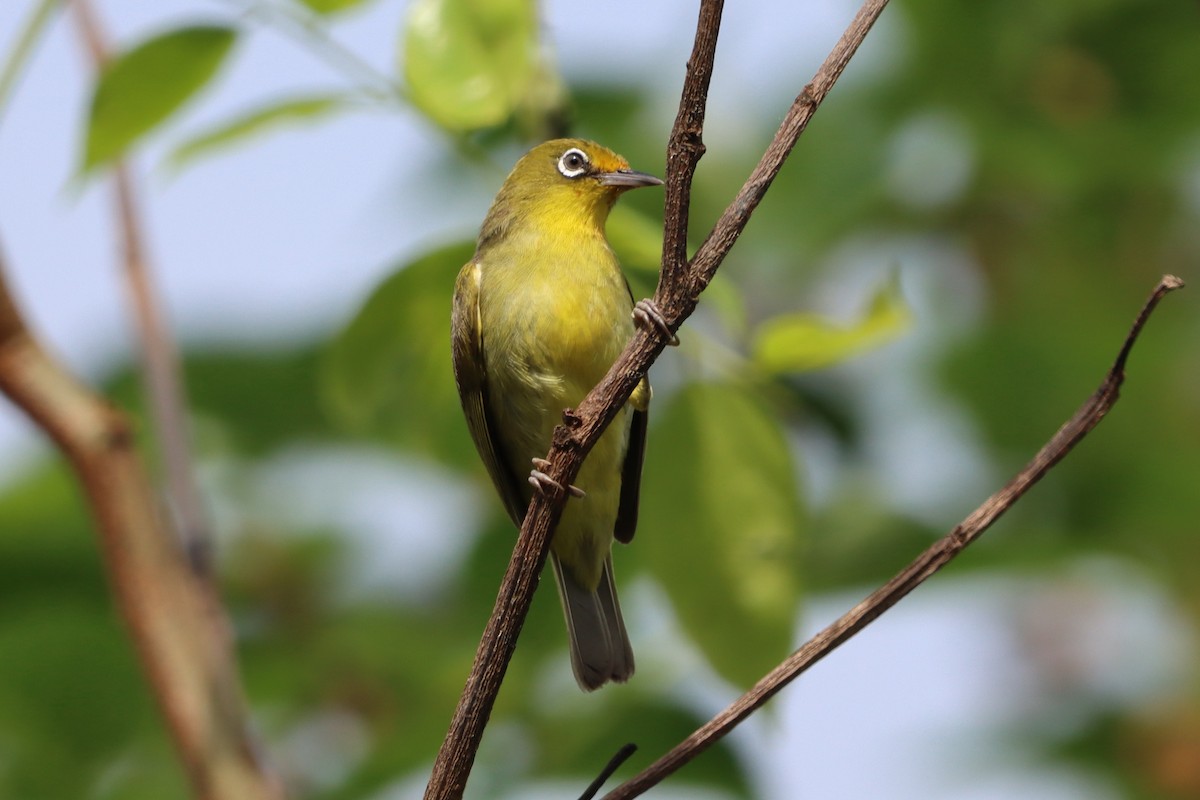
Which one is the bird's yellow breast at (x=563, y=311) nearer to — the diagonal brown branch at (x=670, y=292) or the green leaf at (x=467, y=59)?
the green leaf at (x=467, y=59)

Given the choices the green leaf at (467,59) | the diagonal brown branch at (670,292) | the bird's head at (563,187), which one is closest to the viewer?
the diagonal brown branch at (670,292)

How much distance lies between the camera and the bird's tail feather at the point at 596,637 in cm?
326

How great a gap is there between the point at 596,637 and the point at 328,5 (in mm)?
1519

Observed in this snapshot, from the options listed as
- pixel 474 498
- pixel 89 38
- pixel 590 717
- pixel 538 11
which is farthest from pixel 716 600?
pixel 89 38

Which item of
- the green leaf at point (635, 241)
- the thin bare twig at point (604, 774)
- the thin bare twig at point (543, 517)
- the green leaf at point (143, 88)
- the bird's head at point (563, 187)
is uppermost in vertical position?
the bird's head at point (563, 187)

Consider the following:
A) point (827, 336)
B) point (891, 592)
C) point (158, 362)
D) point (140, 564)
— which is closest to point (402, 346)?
point (158, 362)

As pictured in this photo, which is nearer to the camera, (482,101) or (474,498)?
(482,101)

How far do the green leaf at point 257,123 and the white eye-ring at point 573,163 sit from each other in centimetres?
132

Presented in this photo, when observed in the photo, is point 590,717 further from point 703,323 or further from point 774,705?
point 703,323

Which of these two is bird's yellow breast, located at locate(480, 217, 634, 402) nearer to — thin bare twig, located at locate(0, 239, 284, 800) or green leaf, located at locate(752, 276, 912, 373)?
green leaf, located at locate(752, 276, 912, 373)

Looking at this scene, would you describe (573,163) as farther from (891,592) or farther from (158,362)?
(891,592)

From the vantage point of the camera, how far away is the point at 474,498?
13.7ft

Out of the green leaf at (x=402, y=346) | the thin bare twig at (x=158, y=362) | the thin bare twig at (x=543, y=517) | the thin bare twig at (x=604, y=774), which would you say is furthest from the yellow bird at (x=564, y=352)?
the thin bare twig at (x=604, y=774)

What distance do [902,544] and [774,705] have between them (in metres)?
0.80
